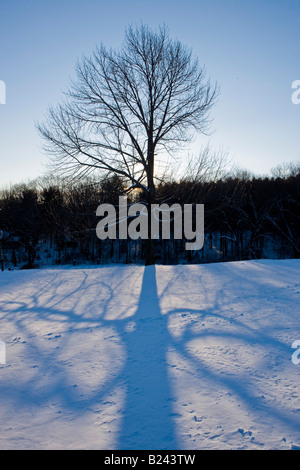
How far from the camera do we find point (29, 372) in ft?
10.6

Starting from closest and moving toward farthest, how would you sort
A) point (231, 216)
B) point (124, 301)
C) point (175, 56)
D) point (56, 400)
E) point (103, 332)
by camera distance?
point (56, 400) → point (103, 332) → point (124, 301) → point (175, 56) → point (231, 216)

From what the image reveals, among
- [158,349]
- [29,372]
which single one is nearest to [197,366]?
[158,349]

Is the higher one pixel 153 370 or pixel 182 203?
pixel 182 203

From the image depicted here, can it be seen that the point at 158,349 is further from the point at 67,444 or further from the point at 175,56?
the point at 175,56

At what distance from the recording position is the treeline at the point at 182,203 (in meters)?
11.9

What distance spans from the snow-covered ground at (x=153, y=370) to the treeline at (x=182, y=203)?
6.03m

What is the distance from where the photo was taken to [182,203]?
1188cm

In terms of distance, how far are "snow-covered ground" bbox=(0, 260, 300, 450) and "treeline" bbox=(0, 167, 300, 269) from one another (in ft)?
19.8

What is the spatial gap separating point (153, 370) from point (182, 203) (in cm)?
926

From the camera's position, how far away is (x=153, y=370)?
10.5ft

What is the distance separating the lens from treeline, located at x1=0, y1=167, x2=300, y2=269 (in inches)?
467

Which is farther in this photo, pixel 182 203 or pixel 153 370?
pixel 182 203

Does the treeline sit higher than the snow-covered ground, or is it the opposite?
the treeline

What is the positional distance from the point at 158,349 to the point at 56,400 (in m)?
1.49
